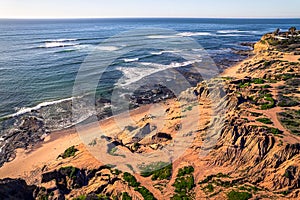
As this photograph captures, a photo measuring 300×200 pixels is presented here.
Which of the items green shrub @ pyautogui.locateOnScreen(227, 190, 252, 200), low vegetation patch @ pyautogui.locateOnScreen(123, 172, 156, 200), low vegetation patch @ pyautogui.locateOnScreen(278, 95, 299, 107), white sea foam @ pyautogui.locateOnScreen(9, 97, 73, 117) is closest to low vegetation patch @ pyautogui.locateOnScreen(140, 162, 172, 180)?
low vegetation patch @ pyautogui.locateOnScreen(123, 172, 156, 200)

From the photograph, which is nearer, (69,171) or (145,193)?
(145,193)

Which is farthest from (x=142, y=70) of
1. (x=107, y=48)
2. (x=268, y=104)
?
(x=268, y=104)

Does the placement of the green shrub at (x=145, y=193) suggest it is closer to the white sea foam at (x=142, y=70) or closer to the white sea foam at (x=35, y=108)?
the white sea foam at (x=35, y=108)

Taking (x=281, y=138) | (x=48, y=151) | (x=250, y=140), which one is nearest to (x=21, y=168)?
(x=48, y=151)

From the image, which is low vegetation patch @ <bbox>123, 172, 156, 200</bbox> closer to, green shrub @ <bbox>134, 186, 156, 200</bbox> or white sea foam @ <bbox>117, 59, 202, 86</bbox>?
green shrub @ <bbox>134, 186, 156, 200</bbox>

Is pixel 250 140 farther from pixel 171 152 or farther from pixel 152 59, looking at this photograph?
pixel 152 59

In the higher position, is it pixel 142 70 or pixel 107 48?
pixel 107 48

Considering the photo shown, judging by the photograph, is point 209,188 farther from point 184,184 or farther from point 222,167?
point 222,167

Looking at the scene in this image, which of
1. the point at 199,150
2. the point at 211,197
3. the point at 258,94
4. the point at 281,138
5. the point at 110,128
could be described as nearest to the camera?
the point at 211,197

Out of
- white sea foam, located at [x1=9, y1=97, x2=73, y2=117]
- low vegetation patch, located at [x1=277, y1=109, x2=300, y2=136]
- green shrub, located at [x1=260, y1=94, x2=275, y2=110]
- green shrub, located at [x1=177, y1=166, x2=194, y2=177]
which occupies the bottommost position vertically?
white sea foam, located at [x1=9, y1=97, x2=73, y2=117]
